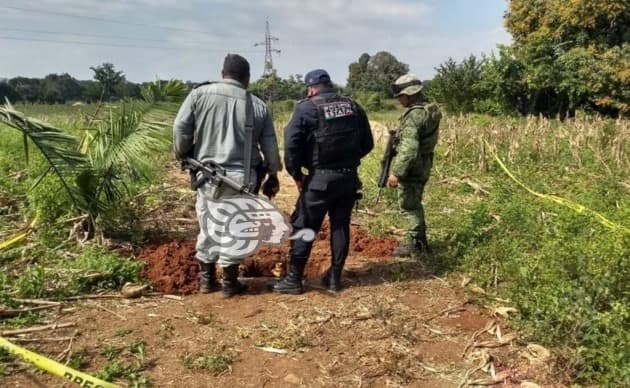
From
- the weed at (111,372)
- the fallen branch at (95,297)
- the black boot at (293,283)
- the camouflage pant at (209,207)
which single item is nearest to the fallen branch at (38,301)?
the fallen branch at (95,297)

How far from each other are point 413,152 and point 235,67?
197 centimetres

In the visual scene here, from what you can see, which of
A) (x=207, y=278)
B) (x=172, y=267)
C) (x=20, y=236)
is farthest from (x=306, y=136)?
(x=20, y=236)

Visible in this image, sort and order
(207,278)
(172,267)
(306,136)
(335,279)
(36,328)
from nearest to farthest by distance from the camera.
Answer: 1. (36,328)
2. (306,136)
3. (207,278)
4. (335,279)
5. (172,267)

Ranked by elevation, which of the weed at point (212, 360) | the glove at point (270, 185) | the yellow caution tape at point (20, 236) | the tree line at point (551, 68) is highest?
the tree line at point (551, 68)

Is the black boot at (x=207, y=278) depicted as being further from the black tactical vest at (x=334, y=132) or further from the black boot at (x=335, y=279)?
the black tactical vest at (x=334, y=132)

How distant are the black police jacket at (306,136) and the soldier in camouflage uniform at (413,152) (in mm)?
739

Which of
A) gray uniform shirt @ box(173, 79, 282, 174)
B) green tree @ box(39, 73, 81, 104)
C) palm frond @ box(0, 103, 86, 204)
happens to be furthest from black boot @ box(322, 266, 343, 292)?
green tree @ box(39, 73, 81, 104)

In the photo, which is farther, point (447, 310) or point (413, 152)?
point (413, 152)

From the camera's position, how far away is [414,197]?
5.60 m

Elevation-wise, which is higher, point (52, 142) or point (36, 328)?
point (52, 142)

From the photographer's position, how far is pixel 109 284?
182 inches

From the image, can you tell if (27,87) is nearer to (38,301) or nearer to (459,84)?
(459,84)

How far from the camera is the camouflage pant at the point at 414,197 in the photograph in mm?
5550

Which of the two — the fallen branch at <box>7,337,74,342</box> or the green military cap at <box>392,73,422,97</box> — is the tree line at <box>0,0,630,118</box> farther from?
the fallen branch at <box>7,337,74,342</box>
